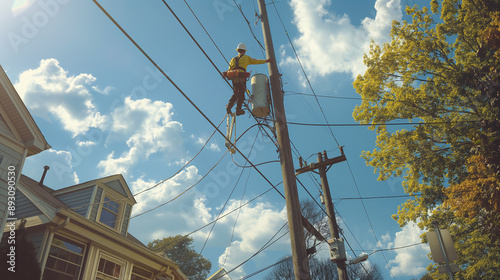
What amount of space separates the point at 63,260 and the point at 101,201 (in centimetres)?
296

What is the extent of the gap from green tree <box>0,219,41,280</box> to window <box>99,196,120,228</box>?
371 cm

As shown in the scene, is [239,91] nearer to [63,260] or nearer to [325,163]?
[325,163]

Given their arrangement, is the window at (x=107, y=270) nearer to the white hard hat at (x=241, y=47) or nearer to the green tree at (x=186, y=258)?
the white hard hat at (x=241, y=47)

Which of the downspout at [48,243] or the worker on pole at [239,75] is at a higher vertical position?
the worker on pole at [239,75]

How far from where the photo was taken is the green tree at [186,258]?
114ft

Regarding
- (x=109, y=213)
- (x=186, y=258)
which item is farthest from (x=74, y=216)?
(x=186, y=258)

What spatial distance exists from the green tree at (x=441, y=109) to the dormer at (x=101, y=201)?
36.1 feet

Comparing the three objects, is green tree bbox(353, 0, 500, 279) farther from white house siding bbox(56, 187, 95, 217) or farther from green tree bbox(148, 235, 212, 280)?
green tree bbox(148, 235, 212, 280)

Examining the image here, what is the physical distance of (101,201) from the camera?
1262cm

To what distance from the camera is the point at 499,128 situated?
10.9 metres

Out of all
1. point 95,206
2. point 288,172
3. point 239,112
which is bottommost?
point 288,172

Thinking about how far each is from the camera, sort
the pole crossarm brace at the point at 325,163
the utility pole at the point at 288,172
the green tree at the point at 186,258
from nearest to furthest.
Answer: the utility pole at the point at 288,172 < the pole crossarm brace at the point at 325,163 < the green tree at the point at 186,258

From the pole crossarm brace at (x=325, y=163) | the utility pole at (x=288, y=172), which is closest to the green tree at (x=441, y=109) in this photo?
the pole crossarm brace at (x=325, y=163)

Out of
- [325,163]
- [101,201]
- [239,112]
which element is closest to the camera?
[239,112]
